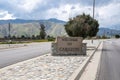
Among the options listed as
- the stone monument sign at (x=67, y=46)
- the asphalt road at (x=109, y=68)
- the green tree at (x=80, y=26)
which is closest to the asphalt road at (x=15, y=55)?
the stone monument sign at (x=67, y=46)

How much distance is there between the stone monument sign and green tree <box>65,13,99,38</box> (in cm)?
1330

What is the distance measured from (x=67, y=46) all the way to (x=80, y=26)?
14223mm

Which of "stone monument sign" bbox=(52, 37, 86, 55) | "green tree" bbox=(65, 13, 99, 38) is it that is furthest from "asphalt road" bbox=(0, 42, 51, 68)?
"green tree" bbox=(65, 13, 99, 38)

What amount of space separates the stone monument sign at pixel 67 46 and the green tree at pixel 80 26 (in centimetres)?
1330

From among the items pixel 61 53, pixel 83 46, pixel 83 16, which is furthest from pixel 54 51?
pixel 83 16

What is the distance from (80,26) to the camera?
4541 centimetres

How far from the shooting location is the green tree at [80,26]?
45.5 m

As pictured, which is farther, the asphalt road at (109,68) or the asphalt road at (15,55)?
the asphalt road at (15,55)

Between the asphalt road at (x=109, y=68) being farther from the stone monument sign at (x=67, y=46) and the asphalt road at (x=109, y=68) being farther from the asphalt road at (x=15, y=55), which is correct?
the asphalt road at (x=15, y=55)

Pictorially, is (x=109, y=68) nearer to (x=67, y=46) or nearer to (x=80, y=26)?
(x=67, y=46)

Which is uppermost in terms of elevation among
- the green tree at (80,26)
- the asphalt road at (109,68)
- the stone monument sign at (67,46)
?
the green tree at (80,26)

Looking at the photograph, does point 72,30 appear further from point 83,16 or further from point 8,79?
point 8,79

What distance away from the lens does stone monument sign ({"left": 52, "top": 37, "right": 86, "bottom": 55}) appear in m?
30.9

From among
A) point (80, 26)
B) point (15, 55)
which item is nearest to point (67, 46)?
point (15, 55)
